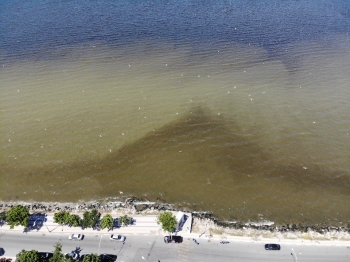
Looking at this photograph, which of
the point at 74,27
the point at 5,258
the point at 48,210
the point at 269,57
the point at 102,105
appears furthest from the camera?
the point at 74,27

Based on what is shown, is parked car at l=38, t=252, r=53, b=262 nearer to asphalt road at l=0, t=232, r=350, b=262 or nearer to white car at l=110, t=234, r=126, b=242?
asphalt road at l=0, t=232, r=350, b=262

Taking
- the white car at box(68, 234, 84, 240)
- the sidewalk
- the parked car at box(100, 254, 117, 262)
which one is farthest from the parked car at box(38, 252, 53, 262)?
the parked car at box(100, 254, 117, 262)

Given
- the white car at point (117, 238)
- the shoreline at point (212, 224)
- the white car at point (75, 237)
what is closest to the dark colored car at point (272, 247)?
the shoreline at point (212, 224)

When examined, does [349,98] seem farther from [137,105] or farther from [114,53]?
[114,53]

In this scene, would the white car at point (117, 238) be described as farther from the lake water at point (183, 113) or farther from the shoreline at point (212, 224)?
the lake water at point (183, 113)

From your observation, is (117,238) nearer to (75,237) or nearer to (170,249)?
(75,237)

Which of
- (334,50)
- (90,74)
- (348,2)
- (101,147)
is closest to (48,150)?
Answer: (101,147)
